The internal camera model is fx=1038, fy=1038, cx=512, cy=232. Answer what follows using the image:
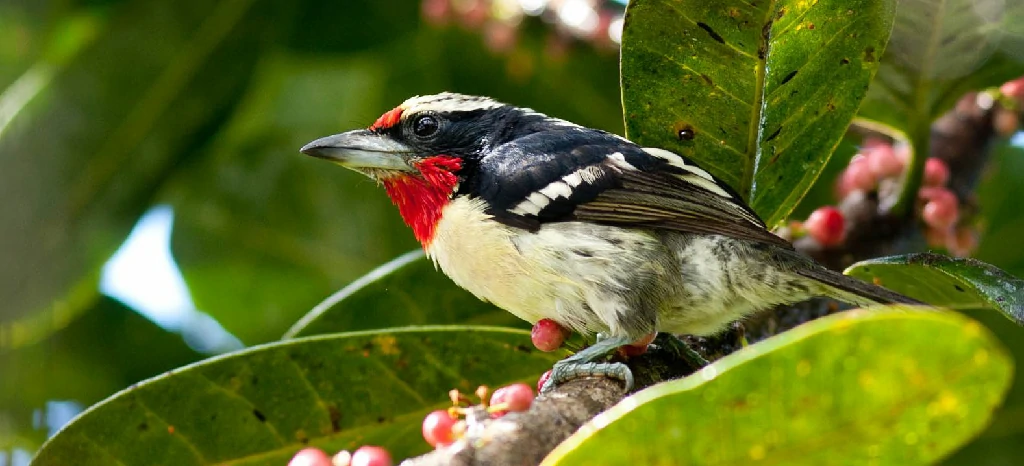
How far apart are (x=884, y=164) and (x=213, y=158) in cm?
256

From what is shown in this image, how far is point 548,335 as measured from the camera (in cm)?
244

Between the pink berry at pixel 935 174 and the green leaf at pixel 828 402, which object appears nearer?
the green leaf at pixel 828 402

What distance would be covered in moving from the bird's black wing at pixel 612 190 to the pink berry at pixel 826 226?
0.52 m

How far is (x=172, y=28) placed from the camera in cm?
361

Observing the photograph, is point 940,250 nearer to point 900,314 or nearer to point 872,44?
point 872,44

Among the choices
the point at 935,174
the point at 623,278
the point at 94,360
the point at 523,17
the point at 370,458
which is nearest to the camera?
the point at 370,458

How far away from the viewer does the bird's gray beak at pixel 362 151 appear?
2.71 m

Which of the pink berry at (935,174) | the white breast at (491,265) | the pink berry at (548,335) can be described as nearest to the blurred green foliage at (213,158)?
the white breast at (491,265)

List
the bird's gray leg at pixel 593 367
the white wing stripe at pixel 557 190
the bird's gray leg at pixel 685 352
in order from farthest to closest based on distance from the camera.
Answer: the white wing stripe at pixel 557 190 < the bird's gray leg at pixel 685 352 < the bird's gray leg at pixel 593 367

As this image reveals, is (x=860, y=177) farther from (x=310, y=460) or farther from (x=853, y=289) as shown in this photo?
(x=310, y=460)

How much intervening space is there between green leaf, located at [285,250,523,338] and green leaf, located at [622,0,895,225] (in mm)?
754

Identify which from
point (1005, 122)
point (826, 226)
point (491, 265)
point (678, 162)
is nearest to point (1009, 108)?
point (1005, 122)

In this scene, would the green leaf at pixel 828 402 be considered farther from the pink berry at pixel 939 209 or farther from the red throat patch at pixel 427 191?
the pink berry at pixel 939 209

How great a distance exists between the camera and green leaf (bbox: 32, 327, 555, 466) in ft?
7.54
